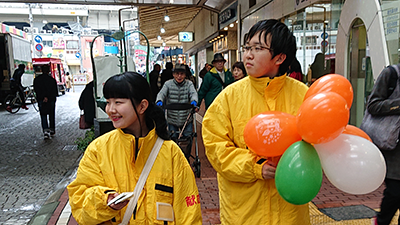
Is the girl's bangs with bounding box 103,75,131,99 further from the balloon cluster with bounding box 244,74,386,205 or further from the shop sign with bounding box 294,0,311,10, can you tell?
the shop sign with bounding box 294,0,311,10

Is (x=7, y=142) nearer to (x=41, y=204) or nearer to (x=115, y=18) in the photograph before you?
(x=41, y=204)

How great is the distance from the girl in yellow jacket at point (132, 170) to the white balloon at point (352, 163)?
0.80 metres

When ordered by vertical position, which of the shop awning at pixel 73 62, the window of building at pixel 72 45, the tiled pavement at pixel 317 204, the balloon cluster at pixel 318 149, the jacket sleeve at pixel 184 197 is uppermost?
the window of building at pixel 72 45

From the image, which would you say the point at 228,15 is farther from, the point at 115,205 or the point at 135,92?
the point at 115,205

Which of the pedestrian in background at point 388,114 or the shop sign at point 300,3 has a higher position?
the shop sign at point 300,3

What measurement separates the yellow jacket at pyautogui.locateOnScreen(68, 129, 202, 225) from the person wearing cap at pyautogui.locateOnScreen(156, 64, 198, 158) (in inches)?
141

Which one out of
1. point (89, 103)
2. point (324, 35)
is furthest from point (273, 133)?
point (324, 35)

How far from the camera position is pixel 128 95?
→ 1.88 m

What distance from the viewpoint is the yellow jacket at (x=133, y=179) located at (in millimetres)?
1807

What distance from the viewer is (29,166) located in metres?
6.76

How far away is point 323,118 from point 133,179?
108cm

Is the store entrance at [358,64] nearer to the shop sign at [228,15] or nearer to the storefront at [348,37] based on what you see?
the storefront at [348,37]

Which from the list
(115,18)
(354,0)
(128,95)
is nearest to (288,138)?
(128,95)

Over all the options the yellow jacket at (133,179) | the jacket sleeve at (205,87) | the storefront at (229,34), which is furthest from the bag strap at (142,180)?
the storefront at (229,34)
